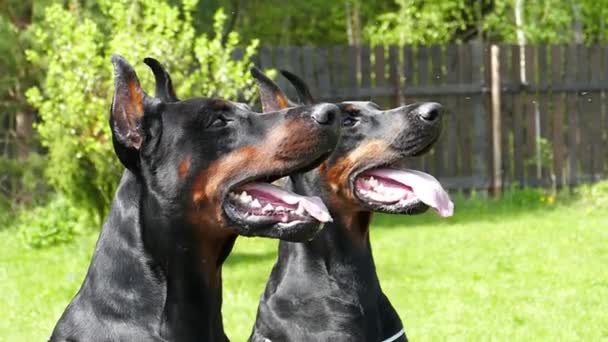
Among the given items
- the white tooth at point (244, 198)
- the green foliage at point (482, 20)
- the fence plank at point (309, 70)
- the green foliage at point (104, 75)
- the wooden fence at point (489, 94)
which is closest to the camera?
the white tooth at point (244, 198)

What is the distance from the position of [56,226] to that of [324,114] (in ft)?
32.3

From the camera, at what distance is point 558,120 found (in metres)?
16.6

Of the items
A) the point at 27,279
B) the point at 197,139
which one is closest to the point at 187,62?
the point at 27,279

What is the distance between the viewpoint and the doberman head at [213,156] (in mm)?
3793

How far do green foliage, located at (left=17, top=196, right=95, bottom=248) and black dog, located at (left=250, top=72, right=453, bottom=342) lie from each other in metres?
7.58

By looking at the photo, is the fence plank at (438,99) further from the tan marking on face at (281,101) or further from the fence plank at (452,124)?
the tan marking on face at (281,101)

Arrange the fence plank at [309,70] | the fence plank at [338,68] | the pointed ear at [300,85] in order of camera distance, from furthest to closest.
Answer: the fence plank at [338,68] → the fence plank at [309,70] → the pointed ear at [300,85]

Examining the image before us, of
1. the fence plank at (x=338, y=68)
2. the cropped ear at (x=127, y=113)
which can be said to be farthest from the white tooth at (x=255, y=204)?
the fence plank at (x=338, y=68)

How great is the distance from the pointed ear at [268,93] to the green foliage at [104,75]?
5.68 m

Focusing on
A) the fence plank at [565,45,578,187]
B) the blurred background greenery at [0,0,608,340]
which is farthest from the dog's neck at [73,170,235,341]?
the fence plank at [565,45,578,187]

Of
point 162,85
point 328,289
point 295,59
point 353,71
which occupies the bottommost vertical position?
point 328,289

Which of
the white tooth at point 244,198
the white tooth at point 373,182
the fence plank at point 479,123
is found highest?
the white tooth at point 244,198

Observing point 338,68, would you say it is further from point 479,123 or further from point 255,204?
point 255,204

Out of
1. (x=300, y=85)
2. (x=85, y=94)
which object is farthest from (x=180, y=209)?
(x=85, y=94)
